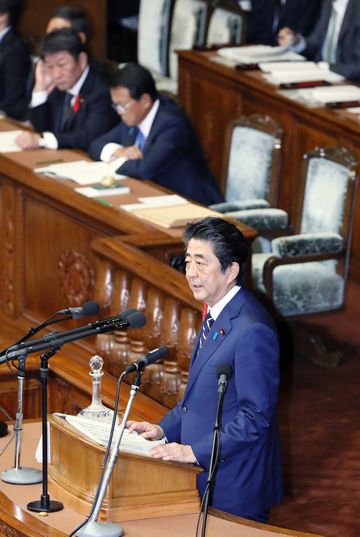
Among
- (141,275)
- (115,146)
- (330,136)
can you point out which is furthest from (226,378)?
(330,136)

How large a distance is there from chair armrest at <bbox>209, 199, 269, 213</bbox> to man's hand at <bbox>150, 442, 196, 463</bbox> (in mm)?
3251

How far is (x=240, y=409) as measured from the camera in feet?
11.9

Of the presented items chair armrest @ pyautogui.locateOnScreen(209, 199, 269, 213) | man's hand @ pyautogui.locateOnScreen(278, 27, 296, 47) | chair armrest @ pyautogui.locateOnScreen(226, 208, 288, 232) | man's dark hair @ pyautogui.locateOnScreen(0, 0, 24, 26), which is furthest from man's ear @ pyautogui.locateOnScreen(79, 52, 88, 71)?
man's hand @ pyautogui.locateOnScreen(278, 27, 296, 47)

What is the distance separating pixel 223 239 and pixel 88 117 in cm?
365

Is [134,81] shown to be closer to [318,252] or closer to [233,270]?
[318,252]

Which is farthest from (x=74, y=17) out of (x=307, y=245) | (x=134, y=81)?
(x=307, y=245)

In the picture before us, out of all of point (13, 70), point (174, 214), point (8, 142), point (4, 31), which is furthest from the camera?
point (4, 31)

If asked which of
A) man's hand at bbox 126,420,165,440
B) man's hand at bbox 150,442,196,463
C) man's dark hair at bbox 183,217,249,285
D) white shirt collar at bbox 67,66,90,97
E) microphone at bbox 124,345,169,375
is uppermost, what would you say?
man's dark hair at bbox 183,217,249,285

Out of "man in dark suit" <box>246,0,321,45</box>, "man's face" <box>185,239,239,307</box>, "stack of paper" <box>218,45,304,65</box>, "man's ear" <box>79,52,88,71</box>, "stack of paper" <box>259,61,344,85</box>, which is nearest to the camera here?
"man's face" <box>185,239,239,307</box>

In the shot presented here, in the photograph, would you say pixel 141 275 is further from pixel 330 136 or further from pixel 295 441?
pixel 330 136

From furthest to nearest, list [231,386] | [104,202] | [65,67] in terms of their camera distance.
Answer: [65,67]
[104,202]
[231,386]

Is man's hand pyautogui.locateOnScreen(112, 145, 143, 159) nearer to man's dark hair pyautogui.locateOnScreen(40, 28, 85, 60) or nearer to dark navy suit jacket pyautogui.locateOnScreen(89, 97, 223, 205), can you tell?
dark navy suit jacket pyautogui.locateOnScreen(89, 97, 223, 205)

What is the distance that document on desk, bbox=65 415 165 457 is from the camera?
137 inches

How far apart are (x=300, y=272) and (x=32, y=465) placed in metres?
2.91
